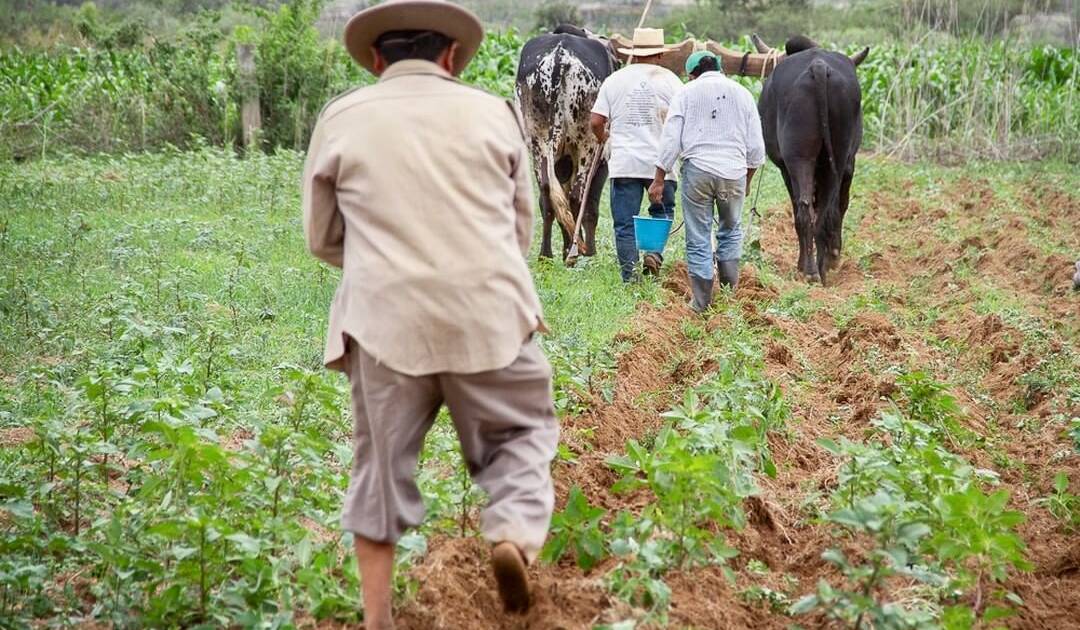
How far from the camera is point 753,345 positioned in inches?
317

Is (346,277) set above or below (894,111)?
above

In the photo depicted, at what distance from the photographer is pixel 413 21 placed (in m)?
3.96

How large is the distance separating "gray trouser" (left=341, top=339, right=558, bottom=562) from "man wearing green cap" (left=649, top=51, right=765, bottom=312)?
524 cm

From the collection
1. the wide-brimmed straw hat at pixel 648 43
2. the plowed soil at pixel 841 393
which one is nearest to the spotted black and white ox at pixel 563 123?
the wide-brimmed straw hat at pixel 648 43

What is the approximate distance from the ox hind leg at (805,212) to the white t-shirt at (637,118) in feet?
4.95

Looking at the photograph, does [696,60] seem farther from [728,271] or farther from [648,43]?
[728,271]

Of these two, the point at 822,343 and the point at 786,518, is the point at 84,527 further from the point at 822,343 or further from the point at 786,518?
the point at 822,343

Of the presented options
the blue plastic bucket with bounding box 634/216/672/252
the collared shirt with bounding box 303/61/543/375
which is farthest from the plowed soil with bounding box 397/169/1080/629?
the collared shirt with bounding box 303/61/543/375

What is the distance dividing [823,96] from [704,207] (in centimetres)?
232

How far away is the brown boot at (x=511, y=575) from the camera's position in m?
3.69

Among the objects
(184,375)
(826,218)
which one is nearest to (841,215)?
(826,218)

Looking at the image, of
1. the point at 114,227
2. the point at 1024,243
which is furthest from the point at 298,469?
Answer: the point at 1024,243

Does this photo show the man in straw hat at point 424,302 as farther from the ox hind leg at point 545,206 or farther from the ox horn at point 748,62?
the ox horn at point 748,62

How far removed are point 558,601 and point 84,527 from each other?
6.45 feet
